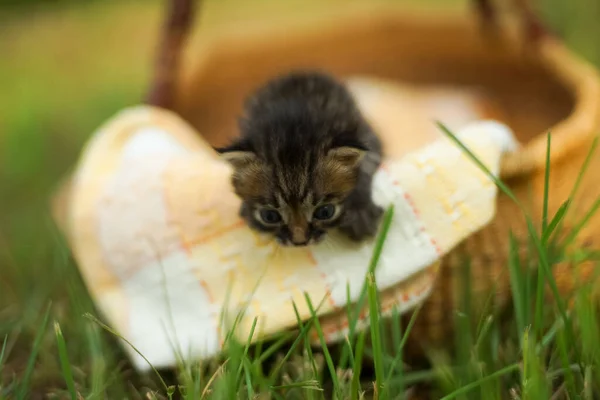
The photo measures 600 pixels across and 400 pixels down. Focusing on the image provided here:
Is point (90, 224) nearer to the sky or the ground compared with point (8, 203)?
nearer to the sky

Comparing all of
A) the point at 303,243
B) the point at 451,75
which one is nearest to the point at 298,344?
the point at 303,243

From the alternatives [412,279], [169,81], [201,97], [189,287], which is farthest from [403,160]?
[201,97]

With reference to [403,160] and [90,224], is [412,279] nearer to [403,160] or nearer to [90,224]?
[403,160]

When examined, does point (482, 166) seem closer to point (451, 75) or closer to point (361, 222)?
point (361, 222)

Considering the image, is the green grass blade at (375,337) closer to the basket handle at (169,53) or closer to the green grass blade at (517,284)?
the green grass blade at (517,284)

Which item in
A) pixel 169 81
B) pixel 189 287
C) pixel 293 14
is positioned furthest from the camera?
pixel 293 14

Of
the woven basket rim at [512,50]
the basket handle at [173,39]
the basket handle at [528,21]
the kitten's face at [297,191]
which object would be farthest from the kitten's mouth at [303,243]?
the basket handle at [528,21]

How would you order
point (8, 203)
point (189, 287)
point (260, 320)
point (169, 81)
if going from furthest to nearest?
point (8, 203), point (169, 81), point (189, 287), point (260, 320)
